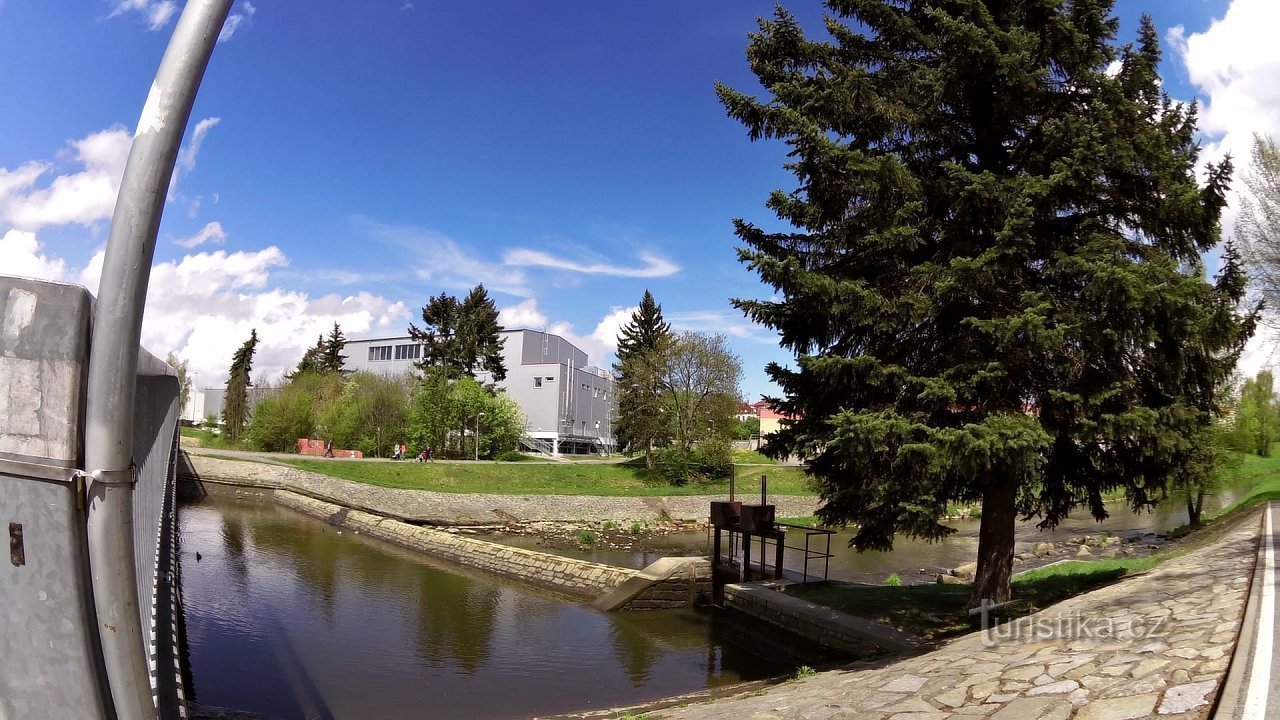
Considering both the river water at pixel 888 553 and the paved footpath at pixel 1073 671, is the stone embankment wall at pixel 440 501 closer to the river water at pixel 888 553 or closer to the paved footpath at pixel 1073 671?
the river water at pixel 888 553

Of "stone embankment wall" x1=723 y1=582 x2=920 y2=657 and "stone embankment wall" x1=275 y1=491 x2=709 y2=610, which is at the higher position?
"stone embankment wall" x1=723 y1=582 x2=920 y2=657

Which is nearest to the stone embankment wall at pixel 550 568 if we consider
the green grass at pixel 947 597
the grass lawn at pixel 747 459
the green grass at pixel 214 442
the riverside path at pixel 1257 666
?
the green grass at pixel 947 597

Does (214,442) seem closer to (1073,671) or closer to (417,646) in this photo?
(417,646)

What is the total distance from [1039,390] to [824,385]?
2.82 m

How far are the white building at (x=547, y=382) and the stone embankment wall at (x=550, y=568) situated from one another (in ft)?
111

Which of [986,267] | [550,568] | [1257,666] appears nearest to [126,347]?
[1257,666]

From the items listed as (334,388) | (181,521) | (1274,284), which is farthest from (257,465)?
(1274,284)

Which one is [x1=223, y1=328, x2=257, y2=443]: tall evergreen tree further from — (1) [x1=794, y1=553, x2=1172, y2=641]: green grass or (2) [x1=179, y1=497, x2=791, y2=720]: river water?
(1) [x1=794, y1=553, x2=1172, y2=641]: green grass

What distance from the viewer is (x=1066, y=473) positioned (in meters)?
11.7

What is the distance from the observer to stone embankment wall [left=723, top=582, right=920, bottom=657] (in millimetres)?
12289

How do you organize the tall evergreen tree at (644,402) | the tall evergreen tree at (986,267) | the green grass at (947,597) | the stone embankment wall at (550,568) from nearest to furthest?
the tall evergreen tree at (986,267) → the green grass at (947,597) → the stone embankment wall at (550,568) → the tall evergreen tree at (644,402)

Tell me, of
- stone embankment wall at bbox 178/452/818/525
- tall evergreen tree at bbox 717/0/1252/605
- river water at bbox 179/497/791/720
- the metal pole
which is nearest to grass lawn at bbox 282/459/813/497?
stone embankment wall at bbox 178/452/818/525

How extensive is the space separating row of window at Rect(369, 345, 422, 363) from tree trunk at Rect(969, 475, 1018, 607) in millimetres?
68355

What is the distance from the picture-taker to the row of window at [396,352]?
246ft
